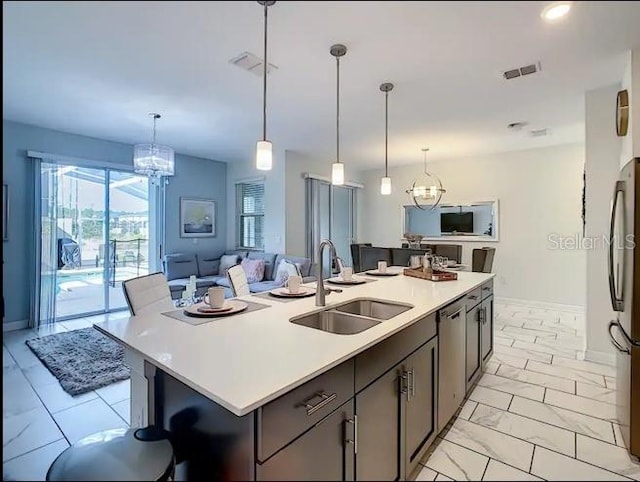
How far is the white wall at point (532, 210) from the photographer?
5.13 meters

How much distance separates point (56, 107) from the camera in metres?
3.46

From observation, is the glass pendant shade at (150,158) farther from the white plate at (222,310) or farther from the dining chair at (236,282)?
the white plate at (222,310)

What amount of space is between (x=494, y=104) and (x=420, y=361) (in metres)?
3.01

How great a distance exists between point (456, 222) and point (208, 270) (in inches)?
179

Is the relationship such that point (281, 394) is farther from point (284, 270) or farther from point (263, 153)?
point (284, 270)

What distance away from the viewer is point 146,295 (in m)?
1.95

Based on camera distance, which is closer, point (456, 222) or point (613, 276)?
point (613, 276)

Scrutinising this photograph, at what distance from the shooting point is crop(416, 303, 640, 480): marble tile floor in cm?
104

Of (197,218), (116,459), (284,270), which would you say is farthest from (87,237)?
(116,459)

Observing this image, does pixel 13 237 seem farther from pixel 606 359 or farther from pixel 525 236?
pixel 525 236

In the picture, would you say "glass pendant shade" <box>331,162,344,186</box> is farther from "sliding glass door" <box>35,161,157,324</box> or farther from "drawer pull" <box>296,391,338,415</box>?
"sliding glass door" <box>35,161,157,324</box>

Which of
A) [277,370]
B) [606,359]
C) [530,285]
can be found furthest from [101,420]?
[530,285]

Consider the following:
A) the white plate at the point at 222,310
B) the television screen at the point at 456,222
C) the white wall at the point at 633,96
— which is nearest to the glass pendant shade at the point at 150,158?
the white plate at the point at 222,310

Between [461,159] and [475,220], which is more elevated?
Result: [461,159]
